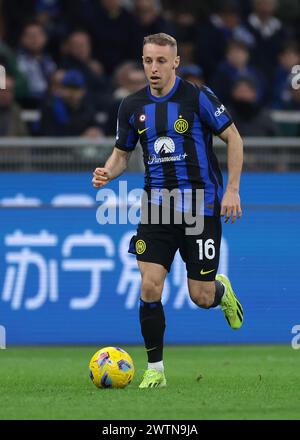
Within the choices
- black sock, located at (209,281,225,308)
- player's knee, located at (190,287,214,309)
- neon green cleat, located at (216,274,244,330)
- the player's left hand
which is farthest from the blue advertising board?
the player's left hand

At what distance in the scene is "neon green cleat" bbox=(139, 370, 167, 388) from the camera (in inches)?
336

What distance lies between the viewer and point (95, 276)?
12.2 m

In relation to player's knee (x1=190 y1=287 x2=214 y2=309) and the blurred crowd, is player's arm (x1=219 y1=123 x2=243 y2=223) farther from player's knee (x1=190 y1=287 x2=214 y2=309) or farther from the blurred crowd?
the blurred crowd

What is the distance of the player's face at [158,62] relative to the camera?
852 cm

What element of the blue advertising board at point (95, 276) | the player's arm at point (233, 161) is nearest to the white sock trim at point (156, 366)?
the player's arm at point (233, 161)

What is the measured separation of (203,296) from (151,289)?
0.57m

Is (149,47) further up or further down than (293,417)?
further up

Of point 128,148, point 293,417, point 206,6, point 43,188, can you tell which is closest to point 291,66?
point 206,6

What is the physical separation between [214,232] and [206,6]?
951cm

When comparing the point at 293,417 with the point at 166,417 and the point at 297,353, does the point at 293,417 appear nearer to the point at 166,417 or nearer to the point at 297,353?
the point at 166,417

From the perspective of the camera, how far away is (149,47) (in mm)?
8523

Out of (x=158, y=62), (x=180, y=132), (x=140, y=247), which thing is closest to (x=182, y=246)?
(x=140, y=247)

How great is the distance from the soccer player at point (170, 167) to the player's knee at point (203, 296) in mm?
11

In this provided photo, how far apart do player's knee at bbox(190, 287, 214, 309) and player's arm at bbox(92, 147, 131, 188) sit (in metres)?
1.06
